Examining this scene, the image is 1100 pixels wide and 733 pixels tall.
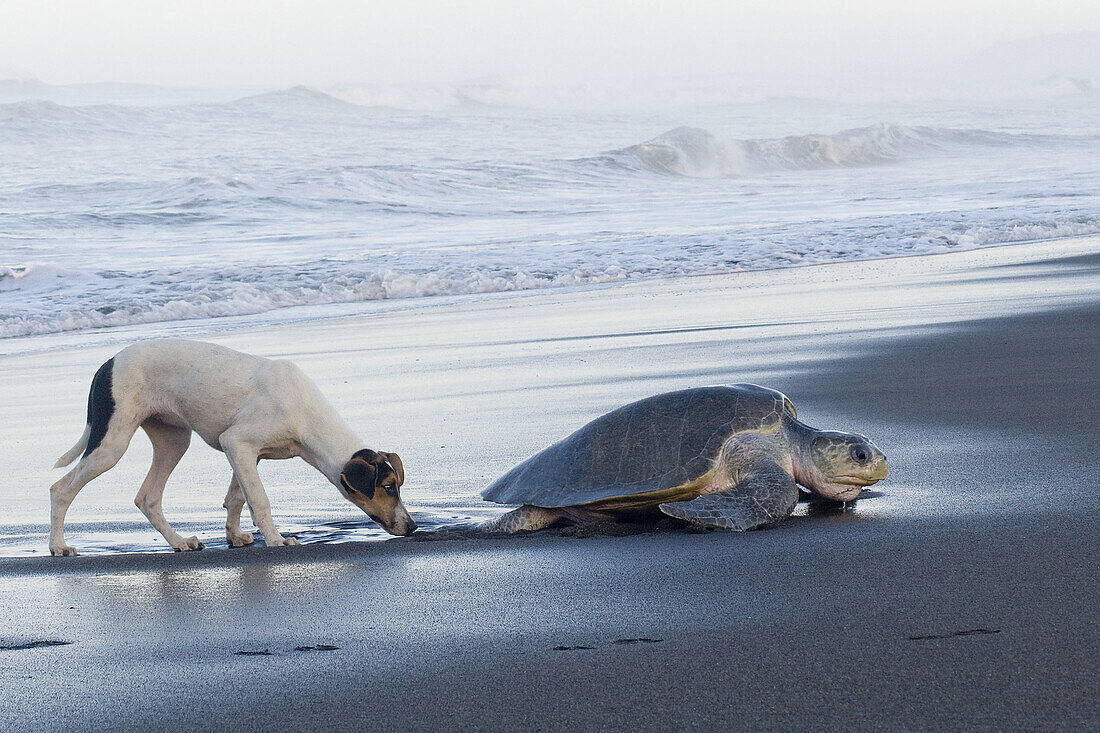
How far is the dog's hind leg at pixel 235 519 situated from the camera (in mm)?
4336

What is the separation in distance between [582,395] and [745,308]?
14.6 feet

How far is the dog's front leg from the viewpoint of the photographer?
4160mm

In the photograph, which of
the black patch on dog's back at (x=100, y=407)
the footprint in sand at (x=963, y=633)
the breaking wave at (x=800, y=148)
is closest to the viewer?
the footprint in sand at (x=963, y=633)

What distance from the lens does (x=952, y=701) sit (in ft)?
7.43

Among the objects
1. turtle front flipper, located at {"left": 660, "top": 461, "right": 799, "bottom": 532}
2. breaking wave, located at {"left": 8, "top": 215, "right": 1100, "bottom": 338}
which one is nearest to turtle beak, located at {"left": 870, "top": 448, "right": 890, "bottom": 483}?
turtle front flipper, located at {"left": 660, "top": 461, "right": 799, "bottom": 532}

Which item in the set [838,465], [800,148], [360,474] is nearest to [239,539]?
[360,474]

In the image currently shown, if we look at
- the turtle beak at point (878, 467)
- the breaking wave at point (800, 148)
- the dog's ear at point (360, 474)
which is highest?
the breaking wave at point (800, 148)

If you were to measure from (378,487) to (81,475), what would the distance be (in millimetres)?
1188

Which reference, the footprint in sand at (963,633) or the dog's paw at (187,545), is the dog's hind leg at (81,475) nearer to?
the dog's paw at (187,545)

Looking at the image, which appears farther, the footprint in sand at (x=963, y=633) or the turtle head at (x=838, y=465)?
the turtle head at (x=838, y=465)

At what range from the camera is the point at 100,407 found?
444 centimetres

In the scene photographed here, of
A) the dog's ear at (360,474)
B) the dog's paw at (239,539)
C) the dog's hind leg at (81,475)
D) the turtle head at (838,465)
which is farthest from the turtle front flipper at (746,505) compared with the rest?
the dog's hind leg at (81,475)

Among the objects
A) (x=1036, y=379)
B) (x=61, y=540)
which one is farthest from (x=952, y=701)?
(x=1036, y=379)

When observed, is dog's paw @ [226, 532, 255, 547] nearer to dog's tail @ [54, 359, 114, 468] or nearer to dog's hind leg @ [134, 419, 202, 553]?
dog's hind leg @ [134, 419, 202, 553]
